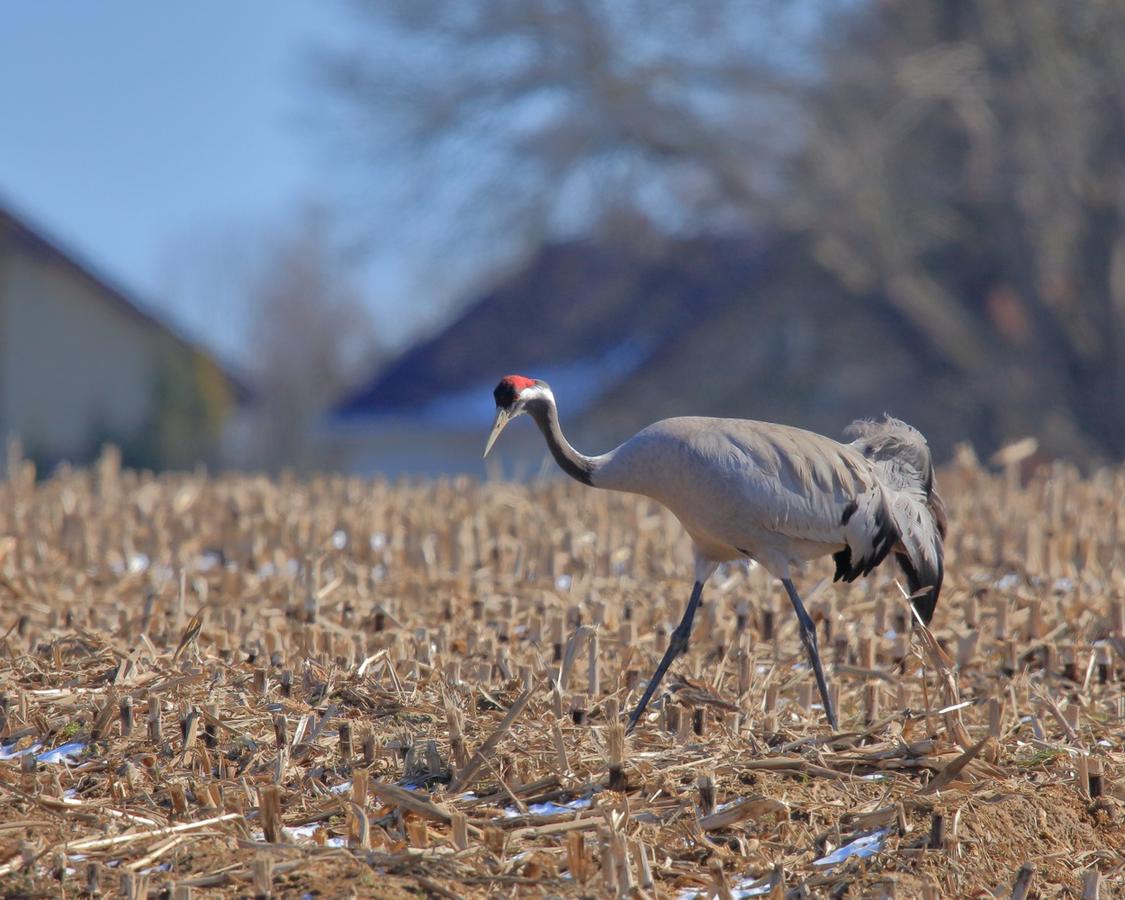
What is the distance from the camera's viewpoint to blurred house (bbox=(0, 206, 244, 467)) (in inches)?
944

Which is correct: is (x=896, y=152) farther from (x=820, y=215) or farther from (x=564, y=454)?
(x=564, y=454)

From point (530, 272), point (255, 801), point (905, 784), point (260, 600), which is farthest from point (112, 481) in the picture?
point (530, 272)

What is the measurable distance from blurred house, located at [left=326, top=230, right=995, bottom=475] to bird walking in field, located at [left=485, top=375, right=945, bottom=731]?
16.9 meters

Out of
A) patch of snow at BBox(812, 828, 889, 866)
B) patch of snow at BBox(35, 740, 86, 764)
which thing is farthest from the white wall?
patch of snow at BBox(812, 828, 889, 866)

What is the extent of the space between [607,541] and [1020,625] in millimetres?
2197

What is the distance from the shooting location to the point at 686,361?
23.6 metres

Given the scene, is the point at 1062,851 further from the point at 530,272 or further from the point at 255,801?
the point at 530,272

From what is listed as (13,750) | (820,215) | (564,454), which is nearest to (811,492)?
(564,454)

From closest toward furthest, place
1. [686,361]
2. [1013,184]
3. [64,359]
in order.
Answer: [1013,184] < [686,361] < [64,359]

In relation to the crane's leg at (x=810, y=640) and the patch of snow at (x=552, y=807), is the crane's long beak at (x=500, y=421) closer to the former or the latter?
the crane's leg at (x=810, y=640)

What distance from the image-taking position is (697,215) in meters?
23.0

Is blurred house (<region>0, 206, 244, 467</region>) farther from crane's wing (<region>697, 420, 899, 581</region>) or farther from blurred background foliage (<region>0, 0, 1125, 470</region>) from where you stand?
crane's wing (<region>697, 420, 899, 581</region>)

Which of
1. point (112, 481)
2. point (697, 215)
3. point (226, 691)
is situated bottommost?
point (226, 691)

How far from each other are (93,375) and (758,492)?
2265 centimetres
